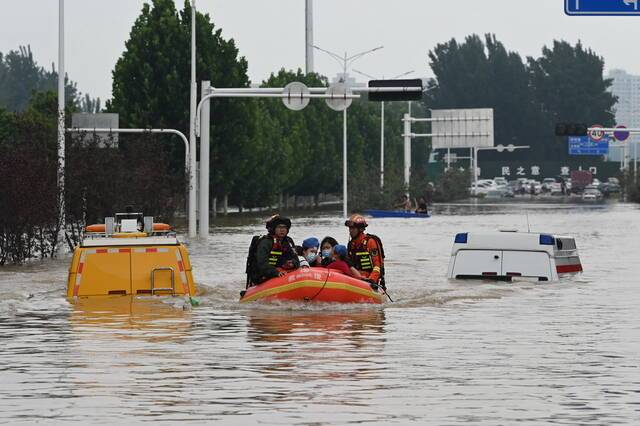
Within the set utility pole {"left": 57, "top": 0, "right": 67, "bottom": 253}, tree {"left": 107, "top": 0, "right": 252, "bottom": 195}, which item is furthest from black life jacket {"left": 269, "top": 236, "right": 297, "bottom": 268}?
tree {"left": 107, "top": 0, "right": 252, "bottom": 195}

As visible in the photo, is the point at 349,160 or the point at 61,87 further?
the point at 349,160

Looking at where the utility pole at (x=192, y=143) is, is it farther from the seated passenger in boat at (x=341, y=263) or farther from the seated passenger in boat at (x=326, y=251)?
the seated passenger in boat at (x=341, y=263)

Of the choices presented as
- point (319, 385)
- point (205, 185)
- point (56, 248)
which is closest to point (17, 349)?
point (319, 385)

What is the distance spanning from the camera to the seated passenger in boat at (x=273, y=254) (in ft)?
86.4

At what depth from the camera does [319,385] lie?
1605cm

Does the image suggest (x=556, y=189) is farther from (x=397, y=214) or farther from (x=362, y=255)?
(x=362, y=255)

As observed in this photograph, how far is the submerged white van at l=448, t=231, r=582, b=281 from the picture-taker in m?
34.0

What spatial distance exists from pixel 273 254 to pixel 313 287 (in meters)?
1.13

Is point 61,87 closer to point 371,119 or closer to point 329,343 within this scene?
point 329,343

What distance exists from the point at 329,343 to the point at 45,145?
26.8m

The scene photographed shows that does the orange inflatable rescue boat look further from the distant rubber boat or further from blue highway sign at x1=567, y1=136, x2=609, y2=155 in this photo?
blue highway sign at x1=567, y1=136, x2=609, y2=155

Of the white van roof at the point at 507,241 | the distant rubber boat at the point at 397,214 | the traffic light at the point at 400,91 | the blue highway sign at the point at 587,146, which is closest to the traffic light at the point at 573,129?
the distant rubber boat at the point at 397,214

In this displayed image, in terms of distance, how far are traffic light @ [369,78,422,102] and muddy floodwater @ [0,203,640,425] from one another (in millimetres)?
16471

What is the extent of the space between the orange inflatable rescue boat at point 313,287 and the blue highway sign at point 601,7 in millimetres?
13339
